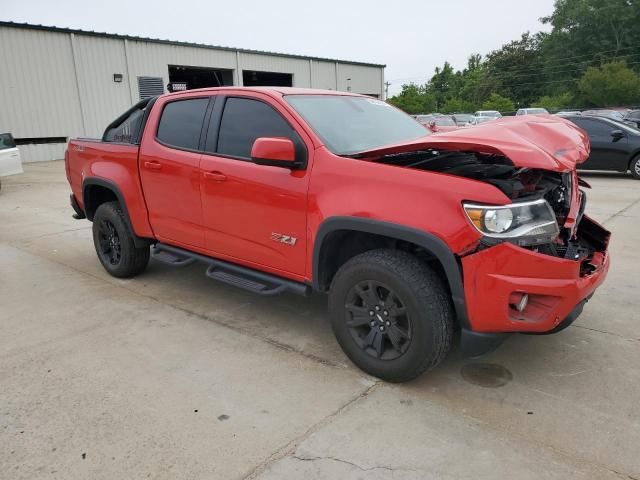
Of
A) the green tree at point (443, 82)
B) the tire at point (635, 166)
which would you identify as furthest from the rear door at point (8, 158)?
the green tree at point (443, 82)

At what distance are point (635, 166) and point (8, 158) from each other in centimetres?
1481

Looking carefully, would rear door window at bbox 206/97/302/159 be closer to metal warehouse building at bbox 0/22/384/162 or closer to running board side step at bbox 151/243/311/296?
running board side step at bbox 151/243/311/296

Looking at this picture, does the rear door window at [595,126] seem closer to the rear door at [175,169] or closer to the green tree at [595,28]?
the rear door at [175,169]

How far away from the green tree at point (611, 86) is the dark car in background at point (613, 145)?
141 feet

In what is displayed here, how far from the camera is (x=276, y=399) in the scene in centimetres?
306

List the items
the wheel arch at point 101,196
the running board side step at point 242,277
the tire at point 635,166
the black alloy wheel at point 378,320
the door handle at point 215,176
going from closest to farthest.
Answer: the black alloy wheel at point 378,320
the running board side step at point 242,277
the door handle at point 215,176
the wheel arch at point 101,196
the tire at point 635,166

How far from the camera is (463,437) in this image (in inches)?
105

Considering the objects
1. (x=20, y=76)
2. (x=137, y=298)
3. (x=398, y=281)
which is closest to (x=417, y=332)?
(x=398, y=281)

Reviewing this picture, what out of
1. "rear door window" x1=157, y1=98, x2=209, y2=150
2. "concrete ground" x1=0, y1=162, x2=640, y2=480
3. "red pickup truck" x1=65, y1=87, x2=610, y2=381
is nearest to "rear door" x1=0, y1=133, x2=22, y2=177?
"concrete ground" x1=0, y1=162, x2=640, y2=480

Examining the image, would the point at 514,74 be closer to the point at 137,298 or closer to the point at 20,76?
the point at 20,76

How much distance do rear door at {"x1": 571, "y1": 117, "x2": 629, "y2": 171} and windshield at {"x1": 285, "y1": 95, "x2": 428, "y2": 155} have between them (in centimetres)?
923

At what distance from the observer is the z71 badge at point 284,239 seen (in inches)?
139

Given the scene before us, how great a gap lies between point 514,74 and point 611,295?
77.9 metres

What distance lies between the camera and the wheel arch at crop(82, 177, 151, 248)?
16.3ft
